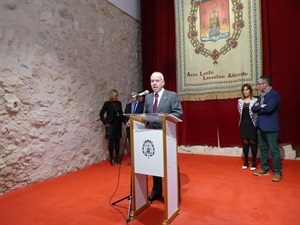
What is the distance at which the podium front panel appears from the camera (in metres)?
1.97

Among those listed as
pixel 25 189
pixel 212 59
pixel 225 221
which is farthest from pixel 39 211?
pixel 212 59

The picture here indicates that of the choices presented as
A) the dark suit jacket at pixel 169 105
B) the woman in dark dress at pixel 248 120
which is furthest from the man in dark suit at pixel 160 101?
the woman in dark dress at pixel 248 120

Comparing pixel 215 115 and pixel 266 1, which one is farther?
pixel 215 115

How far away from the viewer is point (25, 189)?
297 centimetres

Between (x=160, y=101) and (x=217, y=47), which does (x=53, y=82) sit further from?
(x=217, y=47)

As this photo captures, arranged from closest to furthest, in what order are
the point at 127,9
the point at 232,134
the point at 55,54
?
the point at 55,54 < the point at 232,134 < the point at 127,9

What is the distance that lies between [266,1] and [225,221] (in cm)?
364

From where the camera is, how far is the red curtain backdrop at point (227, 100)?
13.0 ft

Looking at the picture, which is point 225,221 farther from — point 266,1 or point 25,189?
point 266,1

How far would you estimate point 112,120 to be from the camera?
163 inches

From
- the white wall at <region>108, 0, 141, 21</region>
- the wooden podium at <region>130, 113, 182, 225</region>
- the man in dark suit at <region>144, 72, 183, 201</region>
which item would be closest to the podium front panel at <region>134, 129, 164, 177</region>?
the wooden podium at <region>130, 113, 182, 225</region>

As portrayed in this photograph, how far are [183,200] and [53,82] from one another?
227cm

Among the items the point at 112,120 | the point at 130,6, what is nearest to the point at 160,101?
the point at 112,120

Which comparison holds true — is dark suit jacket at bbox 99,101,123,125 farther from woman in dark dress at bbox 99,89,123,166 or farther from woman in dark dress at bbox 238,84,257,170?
woman in dark dress at bbox 238,84,257,170
